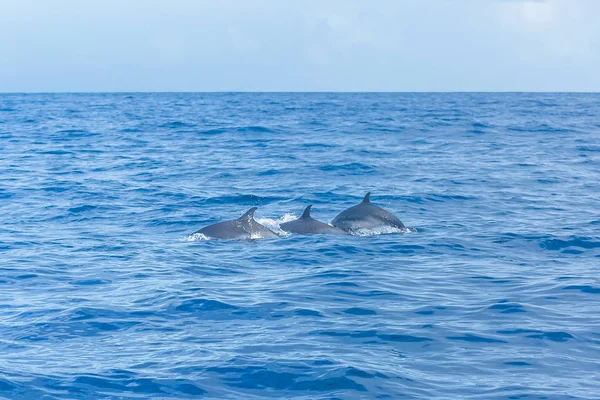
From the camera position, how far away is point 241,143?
42.1 metres

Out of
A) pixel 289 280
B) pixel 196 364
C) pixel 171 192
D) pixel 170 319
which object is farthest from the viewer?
pixel 171 192

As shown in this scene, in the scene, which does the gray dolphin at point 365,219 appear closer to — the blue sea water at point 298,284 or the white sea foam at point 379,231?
the white sea foam at point 379,231

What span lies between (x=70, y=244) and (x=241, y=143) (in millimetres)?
24413

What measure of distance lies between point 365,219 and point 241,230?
3.14 metres

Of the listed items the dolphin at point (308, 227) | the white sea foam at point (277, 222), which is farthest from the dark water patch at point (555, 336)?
the white sea foam at point (277, 222)

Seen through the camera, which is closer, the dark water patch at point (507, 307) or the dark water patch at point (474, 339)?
the dark water patch at point (474, 339)

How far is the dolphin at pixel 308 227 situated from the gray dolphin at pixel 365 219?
33cm

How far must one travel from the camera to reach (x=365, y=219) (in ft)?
64.7

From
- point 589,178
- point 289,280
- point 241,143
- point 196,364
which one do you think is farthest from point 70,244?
point 241,143

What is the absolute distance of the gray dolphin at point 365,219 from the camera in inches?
775

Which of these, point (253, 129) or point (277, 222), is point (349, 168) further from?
point (253, 129)

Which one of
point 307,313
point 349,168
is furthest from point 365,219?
point 349,168

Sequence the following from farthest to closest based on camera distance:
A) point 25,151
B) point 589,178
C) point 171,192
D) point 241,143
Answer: point 241,143 → point 25,151 → point 589,178 → point 171,192

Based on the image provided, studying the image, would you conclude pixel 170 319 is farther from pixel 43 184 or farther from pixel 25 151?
pixel 25 151
